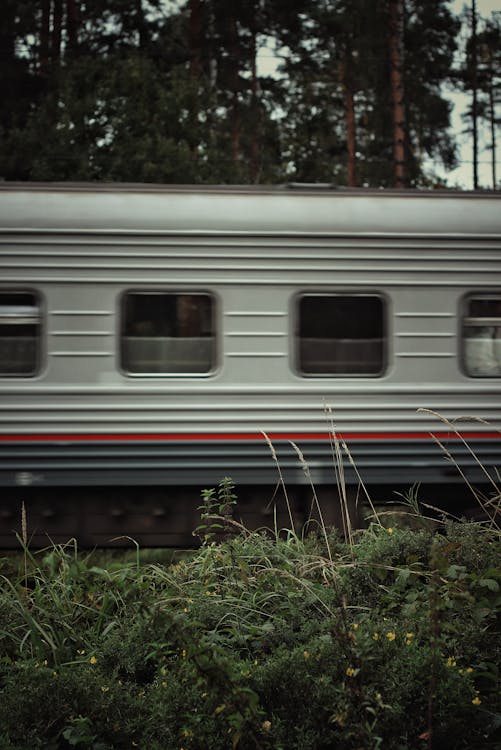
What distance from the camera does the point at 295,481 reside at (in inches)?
260

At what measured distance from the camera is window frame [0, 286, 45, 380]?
6.40 meters

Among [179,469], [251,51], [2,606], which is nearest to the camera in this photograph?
[2,606]

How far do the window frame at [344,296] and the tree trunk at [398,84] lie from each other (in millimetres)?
13341

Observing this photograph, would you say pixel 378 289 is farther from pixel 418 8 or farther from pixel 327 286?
pixel 418 8

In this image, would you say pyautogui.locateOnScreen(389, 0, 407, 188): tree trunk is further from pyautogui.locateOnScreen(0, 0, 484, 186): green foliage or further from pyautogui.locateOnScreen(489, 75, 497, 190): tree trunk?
pyautogui.locateOnScreen(489, 75, 497, 190): tree trunk

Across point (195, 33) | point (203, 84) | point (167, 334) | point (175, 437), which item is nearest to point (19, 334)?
point (167, 334)

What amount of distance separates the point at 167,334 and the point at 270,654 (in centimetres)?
308

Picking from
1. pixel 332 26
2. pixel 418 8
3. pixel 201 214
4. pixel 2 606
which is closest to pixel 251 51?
pixel 332 26

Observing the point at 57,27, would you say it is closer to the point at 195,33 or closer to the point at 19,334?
the point at 195,33

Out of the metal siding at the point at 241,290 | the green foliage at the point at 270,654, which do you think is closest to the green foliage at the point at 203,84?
the metal siding at the point at 241,290

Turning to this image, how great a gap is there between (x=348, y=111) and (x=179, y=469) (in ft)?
66.1

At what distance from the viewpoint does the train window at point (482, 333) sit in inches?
264

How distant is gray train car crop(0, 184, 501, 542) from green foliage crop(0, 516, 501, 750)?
1844 mm

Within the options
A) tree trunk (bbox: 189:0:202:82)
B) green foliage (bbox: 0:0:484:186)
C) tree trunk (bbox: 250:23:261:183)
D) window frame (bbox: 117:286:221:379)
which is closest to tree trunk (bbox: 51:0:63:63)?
green foliage (bbox: 0:0:484:186)
